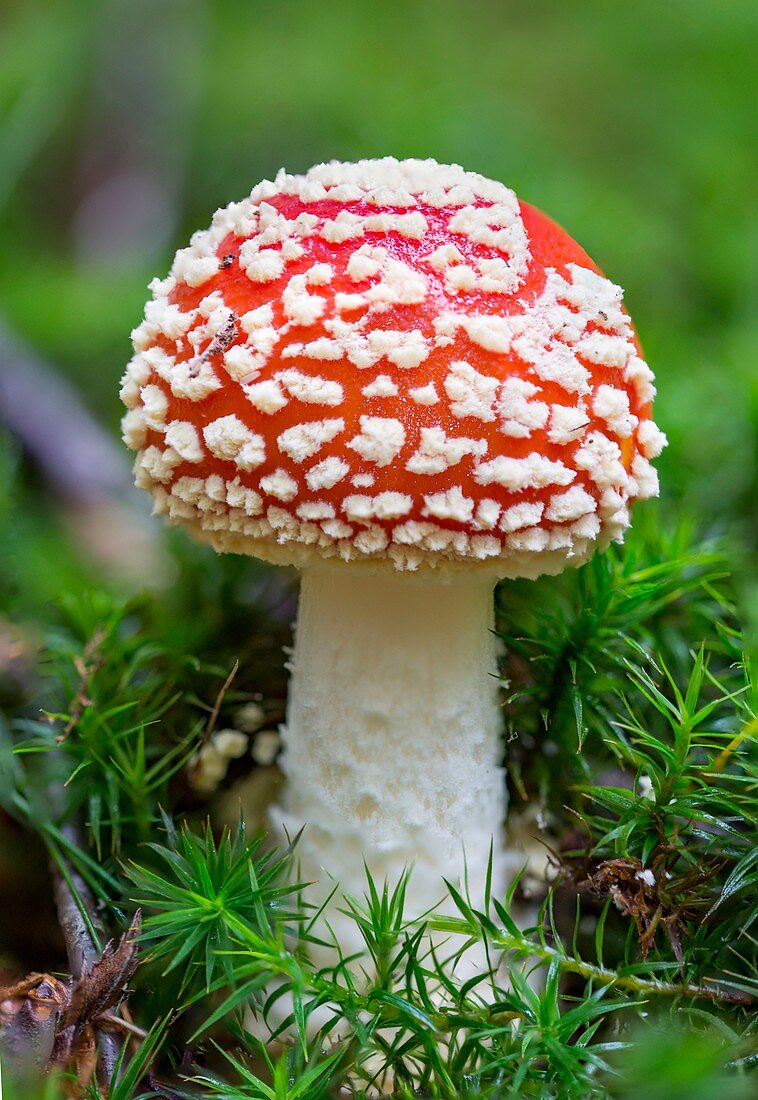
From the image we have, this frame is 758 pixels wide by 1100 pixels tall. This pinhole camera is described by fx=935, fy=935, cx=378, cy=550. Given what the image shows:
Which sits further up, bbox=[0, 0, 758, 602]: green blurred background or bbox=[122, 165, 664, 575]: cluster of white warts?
bbox=[0, 0, 758, 602]: green blurred background

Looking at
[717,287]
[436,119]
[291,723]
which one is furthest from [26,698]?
[436,119]

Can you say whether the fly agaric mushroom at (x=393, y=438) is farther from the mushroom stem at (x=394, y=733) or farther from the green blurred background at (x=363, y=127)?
the green blurred background at (x=363, y=127)

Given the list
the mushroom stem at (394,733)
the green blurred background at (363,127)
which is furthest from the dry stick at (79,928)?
the green blurred background at (363,127)

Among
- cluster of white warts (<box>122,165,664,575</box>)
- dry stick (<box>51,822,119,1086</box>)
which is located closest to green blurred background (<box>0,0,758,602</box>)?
cluster of white warts (<box>122,165,664,575</box>)

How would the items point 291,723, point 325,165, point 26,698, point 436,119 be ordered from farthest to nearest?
point 436,119 < point 26,698 < point 291,723 < point 325,165

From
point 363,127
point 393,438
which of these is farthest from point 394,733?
point 363,127

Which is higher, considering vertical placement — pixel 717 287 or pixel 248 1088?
pixel 717 287

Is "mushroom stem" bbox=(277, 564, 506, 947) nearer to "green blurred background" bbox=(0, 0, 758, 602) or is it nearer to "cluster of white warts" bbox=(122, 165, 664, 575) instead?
"cluster of white warts" bbox=(122, 165, 664, 575)

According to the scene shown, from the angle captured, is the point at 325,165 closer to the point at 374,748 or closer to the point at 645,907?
the point at 374,748
